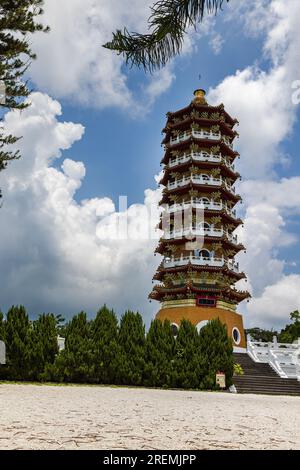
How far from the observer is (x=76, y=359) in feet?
77.3

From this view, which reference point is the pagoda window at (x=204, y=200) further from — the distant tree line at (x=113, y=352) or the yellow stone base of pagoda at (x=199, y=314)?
the distant tree line at (x=113, y=352)

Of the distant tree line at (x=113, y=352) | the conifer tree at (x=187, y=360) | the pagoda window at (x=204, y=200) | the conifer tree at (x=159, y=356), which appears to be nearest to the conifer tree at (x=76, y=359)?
the distant tree line at (x=113, y=352)

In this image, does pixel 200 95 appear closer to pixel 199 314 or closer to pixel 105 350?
pixel 199 314

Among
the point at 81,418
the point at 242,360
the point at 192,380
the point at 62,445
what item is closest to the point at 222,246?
the point at 242,360

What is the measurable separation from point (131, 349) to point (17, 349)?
19.6ft

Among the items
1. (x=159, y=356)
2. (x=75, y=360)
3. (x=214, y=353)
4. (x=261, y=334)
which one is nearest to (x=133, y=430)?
(x=75, y=360)

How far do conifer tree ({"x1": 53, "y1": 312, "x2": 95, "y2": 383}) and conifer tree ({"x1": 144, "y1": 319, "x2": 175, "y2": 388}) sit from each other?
3067mm

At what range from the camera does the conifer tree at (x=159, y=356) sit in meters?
23.9

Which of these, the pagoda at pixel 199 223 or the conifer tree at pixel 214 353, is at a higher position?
the pagoda at pixel 199 223

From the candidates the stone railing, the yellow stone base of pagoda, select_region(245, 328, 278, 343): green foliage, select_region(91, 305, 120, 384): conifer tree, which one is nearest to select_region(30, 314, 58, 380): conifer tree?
select_region(91, 305, 120, 384): conifer tree

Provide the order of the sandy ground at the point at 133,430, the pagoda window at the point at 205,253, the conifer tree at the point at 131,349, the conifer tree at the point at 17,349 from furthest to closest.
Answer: the pagoda window at the point at 205,253
the conifer tree at the point at 131,349
the conifer tree at the point at 17,349
the sandy ground at the point at 133,430

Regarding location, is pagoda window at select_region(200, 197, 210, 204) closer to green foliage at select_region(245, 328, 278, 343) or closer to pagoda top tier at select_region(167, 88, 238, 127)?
pagoda top tier at select_region(167, 88, 238, 127)

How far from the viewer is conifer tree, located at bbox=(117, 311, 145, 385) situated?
23.7 metres
